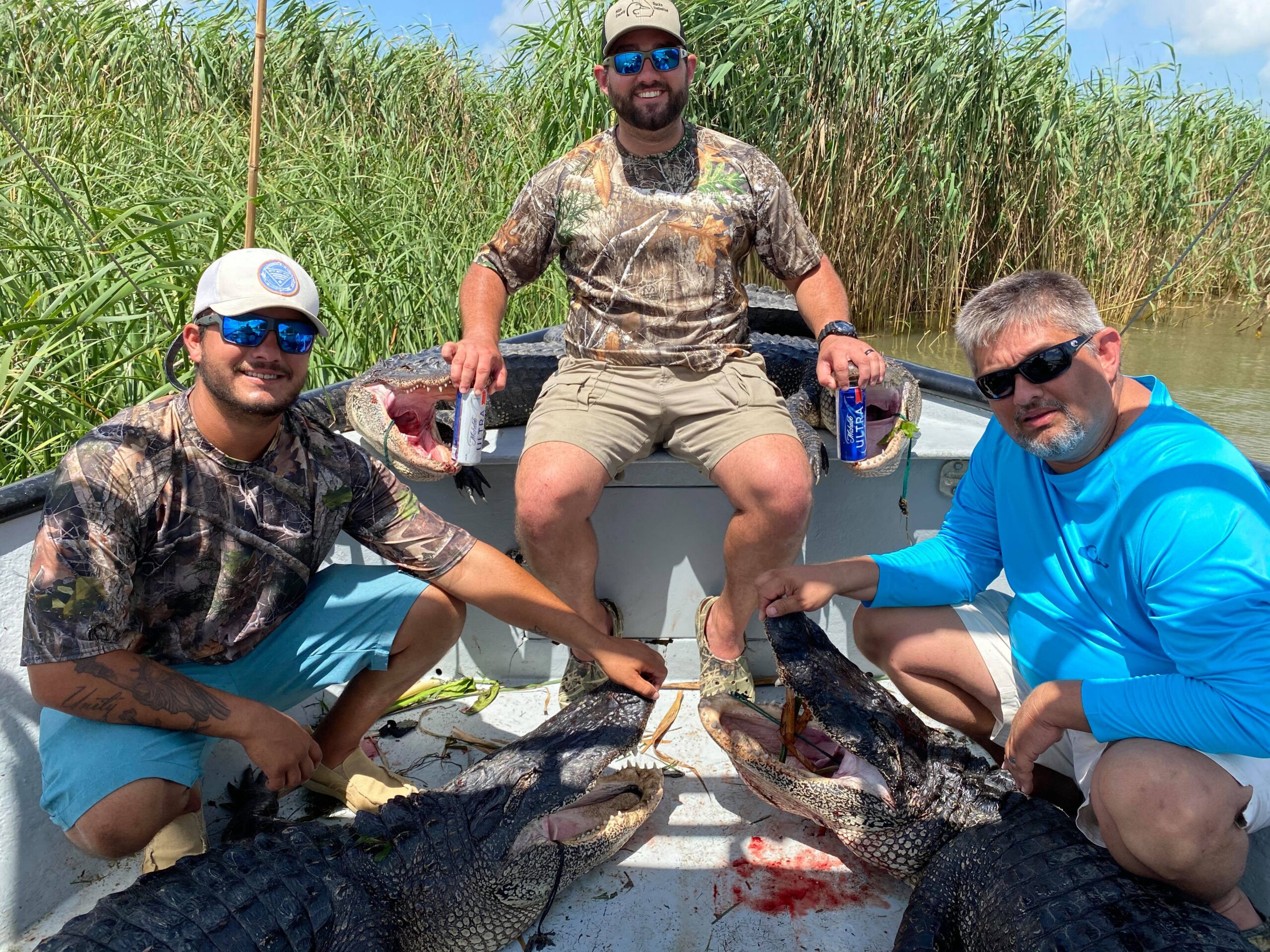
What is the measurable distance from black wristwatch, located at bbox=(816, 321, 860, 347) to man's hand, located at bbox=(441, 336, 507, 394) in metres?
0.96

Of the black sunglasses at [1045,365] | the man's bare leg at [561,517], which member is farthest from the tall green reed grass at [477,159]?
the black sunglasses at [1045,365]

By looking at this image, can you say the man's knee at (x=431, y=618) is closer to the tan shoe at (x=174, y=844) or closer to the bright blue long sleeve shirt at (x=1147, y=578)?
→ the tan shoe at (x=174, y=844)

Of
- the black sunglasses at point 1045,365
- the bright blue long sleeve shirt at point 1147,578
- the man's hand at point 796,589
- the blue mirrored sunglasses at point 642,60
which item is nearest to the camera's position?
the bright blue long sleeve shirt at point 1147,578

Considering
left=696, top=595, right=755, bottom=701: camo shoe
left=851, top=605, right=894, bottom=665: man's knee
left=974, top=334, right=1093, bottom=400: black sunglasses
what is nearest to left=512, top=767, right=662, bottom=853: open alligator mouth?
left=696, top=595, right=755, bottom=701: camo shoe

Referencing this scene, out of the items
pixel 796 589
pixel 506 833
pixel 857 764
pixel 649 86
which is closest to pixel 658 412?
pixel 796 589

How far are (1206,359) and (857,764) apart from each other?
20.1 ft

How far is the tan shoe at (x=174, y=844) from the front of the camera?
199cm

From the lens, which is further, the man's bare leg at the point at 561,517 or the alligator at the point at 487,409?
the alligator at the point at 487,409

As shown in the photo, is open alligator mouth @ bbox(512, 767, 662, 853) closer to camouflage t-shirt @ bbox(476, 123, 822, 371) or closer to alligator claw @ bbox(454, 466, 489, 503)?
alligator claw @ bbox(454, 466, 489, 503)

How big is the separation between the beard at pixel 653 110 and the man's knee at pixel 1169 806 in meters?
2.06

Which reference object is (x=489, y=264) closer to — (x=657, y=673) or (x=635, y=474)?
(x=635, y=474)

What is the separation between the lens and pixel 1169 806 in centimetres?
165

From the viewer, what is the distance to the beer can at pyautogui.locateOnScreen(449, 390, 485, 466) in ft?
7.84

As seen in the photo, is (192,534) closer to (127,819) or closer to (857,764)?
(127,819)
